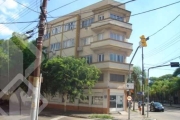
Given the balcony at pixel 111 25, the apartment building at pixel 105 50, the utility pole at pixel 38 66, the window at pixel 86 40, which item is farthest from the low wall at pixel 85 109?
the utility pole at pixel 38 66

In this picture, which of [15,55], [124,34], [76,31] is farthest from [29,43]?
[124,34]

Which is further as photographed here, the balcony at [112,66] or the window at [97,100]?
the window at [97,100]

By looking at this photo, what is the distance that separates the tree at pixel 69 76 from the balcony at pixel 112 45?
11.6 feet

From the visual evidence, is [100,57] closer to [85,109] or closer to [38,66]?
[85,109]

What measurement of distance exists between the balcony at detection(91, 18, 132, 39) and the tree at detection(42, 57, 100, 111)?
5.79 metres

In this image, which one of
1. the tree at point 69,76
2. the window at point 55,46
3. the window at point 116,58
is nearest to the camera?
the tree at point 69,76

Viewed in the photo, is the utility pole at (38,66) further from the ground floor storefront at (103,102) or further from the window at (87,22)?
the window at (87,22)

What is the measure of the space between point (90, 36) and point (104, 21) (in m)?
4.15

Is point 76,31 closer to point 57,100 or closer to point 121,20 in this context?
point 121,20

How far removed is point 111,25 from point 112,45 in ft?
9.03

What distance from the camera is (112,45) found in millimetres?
29812

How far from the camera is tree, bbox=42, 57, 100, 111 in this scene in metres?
26.4

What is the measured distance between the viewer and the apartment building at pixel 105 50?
2991 centimetres

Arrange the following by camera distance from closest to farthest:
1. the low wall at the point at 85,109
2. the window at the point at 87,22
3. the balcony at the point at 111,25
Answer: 1. the low wall at the point at 85,109
2. the balcony at the point at 111,25
3. the window at the point at 87,22
